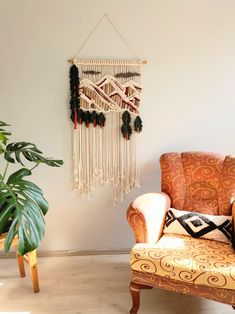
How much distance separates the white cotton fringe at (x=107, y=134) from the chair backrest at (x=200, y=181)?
1.23 feet

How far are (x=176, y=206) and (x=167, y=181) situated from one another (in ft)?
0.62

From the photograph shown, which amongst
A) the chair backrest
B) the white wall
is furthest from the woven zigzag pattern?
the white wall

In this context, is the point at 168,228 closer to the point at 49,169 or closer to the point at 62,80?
the point at 49,169

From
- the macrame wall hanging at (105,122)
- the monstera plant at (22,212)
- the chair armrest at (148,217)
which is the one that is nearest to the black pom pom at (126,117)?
the macrame wall hanging at (105,122)

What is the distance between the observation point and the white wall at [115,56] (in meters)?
2.06

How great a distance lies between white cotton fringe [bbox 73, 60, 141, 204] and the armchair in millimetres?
378

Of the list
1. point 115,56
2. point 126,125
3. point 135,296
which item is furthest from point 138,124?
point 135,296

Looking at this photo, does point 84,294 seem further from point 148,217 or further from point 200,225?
point 200,225

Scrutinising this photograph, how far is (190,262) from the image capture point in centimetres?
144

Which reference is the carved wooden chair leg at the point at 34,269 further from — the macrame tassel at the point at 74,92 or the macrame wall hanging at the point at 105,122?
the macrame tassel at the point at 74,92

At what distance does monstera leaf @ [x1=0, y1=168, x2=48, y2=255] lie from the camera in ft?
4.11

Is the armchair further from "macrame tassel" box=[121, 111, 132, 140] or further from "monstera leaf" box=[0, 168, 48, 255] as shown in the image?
"monstera leaf" box=[0, 168, 48, 255]

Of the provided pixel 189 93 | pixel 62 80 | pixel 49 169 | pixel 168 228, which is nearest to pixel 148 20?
pixel 189 93

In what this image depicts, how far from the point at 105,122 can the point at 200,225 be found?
1.04m
